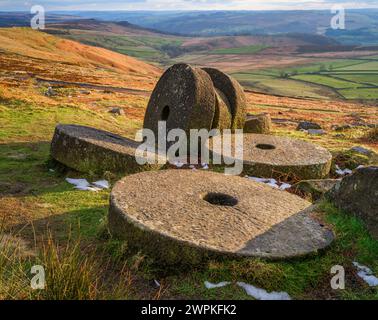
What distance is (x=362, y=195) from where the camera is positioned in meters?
6.34

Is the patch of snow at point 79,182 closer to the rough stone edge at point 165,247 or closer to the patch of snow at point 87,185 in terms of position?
the patch of snow at point 87,185

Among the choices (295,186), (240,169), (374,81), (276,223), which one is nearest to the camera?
(276,223)

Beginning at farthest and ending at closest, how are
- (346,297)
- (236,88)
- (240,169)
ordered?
1. (236,88)
2. (240,169)
3. (346,297)

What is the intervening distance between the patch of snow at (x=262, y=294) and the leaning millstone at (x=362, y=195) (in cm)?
173

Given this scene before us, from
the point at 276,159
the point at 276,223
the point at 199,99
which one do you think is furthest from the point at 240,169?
the point at 276,223

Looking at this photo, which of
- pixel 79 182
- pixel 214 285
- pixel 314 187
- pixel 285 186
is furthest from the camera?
pixel 285 186

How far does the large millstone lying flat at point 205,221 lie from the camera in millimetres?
5582

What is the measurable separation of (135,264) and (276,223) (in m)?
2.22

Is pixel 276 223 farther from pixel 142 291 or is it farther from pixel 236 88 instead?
pixel 236 88

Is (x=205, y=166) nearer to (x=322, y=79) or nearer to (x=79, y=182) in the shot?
(x=79, y=182)

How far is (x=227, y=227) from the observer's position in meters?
6.13

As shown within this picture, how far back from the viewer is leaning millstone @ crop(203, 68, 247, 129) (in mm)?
13742

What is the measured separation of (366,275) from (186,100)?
7265 millimetres

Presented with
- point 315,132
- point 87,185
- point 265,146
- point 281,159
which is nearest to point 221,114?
point 265,146
